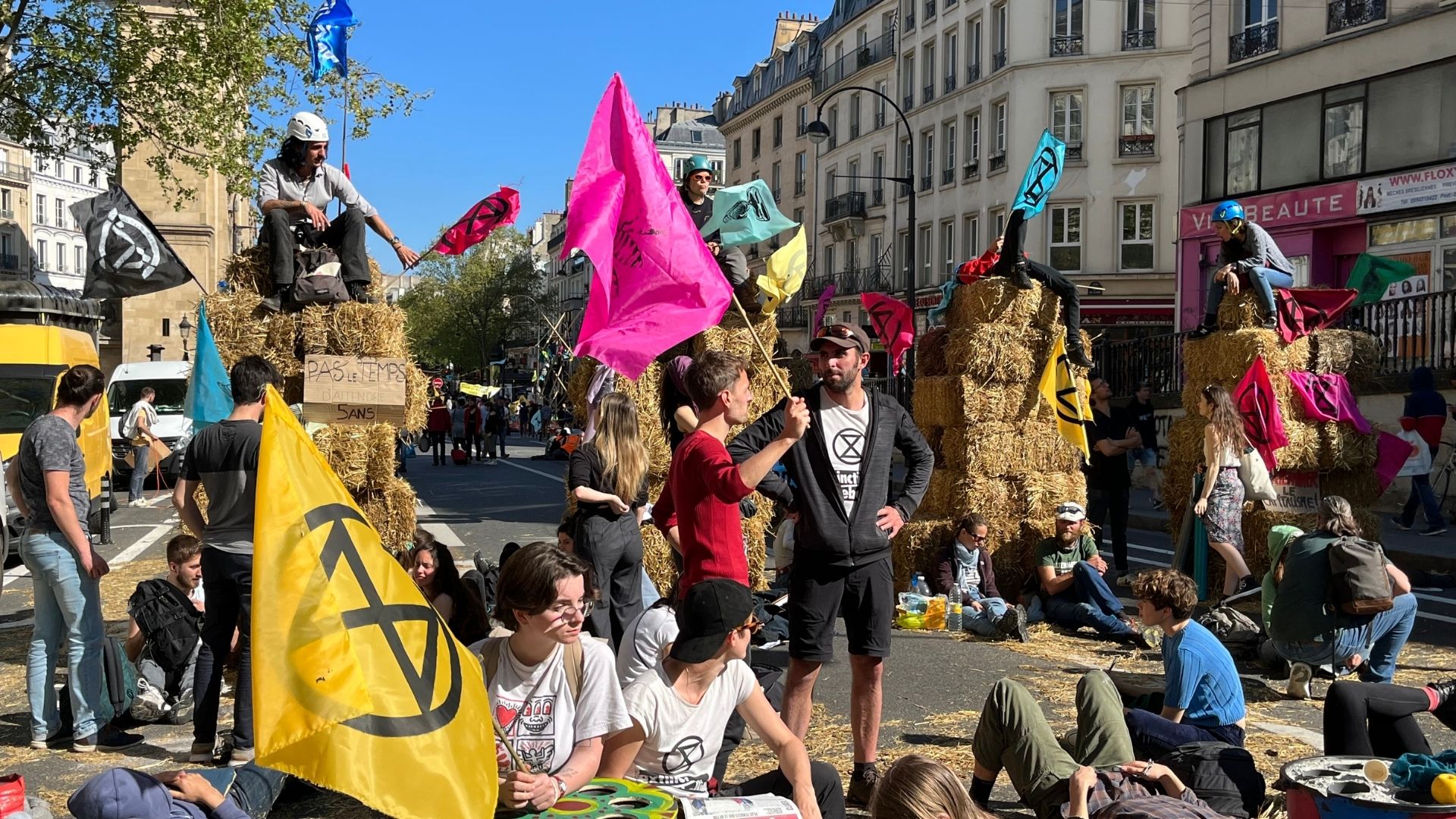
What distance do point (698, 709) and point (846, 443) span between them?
1.53m

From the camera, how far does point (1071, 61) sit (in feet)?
136

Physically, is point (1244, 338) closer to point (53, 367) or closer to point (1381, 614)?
point (1381, 614)

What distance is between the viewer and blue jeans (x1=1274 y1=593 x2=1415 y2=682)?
22.5ft

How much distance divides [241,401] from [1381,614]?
5903 millimetres

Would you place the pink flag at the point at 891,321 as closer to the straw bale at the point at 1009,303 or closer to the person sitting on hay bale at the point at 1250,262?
the straw bale at the point at 1009,303

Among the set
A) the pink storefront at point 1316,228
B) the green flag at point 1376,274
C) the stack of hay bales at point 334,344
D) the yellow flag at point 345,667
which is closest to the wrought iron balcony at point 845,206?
the pink storefront at point 1316,228

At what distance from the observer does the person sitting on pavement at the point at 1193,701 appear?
16.6ft

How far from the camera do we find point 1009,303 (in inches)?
426

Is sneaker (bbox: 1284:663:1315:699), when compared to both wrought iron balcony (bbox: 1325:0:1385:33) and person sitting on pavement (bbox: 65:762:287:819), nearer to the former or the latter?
person sitting on pavement (bbox: 65:762:287:819)

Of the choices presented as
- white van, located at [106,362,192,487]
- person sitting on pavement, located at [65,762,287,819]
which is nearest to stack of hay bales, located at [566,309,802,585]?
person sitting on pavement, located at [65,762,287,819]

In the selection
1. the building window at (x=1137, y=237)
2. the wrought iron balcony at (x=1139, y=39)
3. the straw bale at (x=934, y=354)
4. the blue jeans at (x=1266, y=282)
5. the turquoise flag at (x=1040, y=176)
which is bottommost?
the straw bale at (x=934, y=354)

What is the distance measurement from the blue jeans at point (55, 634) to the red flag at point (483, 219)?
411 centimetres

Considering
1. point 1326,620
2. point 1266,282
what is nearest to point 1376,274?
point 1266,282

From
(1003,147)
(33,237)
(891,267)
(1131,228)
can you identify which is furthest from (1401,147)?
(33,237)
